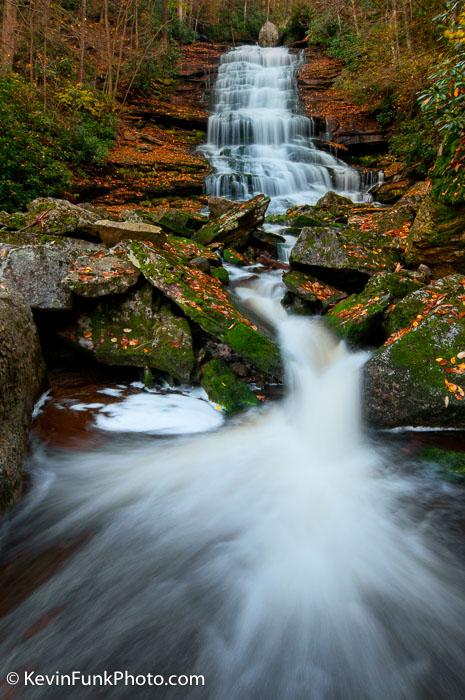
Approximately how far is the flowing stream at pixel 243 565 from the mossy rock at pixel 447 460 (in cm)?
15

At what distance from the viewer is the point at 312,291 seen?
19.5ft

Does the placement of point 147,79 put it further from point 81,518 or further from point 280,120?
point 81,518

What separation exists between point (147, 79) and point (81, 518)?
21882mm

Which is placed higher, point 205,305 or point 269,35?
point 269,35

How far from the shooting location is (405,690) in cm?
176

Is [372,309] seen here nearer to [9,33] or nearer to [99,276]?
[99,276]

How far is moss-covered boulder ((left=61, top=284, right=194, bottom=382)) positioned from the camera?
15.4 ft

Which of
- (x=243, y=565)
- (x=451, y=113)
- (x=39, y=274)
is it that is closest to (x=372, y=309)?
(x=451, y=113)

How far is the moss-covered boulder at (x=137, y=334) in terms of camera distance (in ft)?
15.4

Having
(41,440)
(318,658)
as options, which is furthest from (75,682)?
(41,440)

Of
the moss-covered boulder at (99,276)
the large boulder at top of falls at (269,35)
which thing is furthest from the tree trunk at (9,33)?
the large boulder at top of falls at (269,35)

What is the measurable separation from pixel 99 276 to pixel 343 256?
3.57 metres

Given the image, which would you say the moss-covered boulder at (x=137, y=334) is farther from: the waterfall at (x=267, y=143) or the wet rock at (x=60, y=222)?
the waterfall at (x=267, y=143)

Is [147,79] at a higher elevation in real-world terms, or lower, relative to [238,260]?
higher
